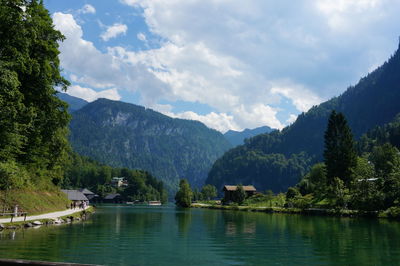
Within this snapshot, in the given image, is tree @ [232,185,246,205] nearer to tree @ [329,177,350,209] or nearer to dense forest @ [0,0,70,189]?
tree @ [329,177,350,209]

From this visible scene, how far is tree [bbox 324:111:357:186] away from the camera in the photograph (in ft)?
313

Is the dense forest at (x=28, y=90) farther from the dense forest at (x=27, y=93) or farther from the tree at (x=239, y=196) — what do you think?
the tree at (x=239, y=196)

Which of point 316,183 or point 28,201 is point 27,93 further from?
point 316,183

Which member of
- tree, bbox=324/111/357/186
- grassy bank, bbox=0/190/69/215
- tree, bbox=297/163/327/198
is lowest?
grassy bank, bbox=0/190/69/215

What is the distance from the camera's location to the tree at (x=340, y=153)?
9531 cm

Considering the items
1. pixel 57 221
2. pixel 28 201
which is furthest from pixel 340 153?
pixel 28 201

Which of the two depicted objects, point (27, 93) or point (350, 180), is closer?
point (27, 93)

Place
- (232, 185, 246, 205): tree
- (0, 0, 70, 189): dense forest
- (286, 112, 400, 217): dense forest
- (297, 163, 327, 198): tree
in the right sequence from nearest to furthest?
1. (0, 0, 70, 189): dense forest
2. (286, 112, 400, 217): dense forest
3. (297, 163, 327, 198): tree
4. (232, 185, 246, 205): tree

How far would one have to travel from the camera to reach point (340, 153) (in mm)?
96625

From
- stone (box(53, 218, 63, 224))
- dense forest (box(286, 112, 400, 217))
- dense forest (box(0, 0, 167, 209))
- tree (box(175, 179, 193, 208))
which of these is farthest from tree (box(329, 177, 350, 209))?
tree (box(175, 179, 193, 208))

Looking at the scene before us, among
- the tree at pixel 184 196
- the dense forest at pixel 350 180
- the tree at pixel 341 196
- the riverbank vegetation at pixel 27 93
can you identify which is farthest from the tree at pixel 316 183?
the riverbank vegetation at pixel 27 93

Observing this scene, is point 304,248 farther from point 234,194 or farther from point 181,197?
point 181,197

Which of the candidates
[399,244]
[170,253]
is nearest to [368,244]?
[399,244]

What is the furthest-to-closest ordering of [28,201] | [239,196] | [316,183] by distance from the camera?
1. [239,196]
2. [316,183]
3. [28,201]
